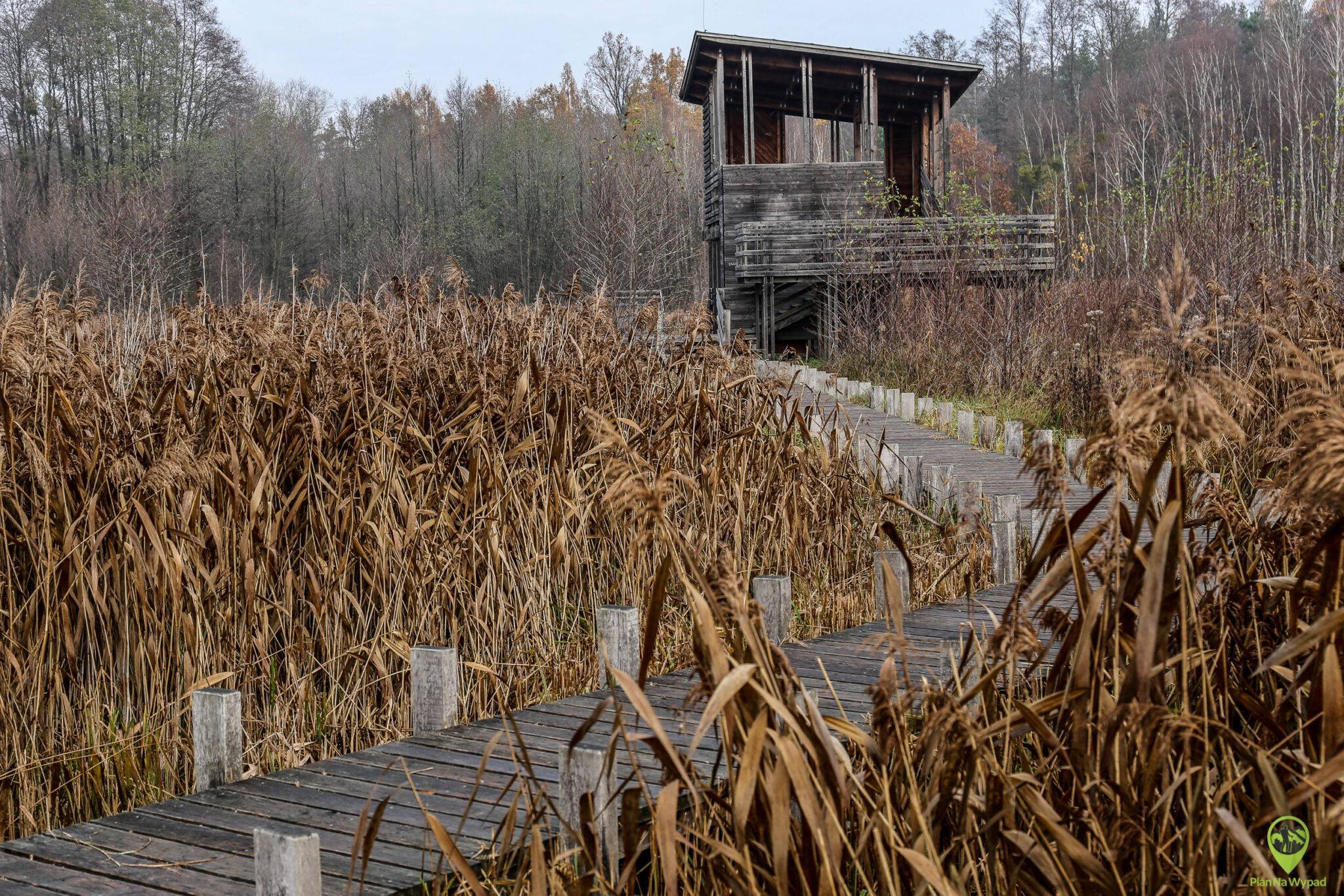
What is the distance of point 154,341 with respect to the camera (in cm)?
492

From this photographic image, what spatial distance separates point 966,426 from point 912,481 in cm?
307

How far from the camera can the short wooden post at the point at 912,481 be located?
6.73 m

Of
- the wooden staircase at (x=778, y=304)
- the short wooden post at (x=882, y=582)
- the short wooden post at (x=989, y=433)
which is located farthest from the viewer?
the wooden staircase at (x=778, y=304)

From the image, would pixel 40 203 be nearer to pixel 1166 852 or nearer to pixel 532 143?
pixel 532 143

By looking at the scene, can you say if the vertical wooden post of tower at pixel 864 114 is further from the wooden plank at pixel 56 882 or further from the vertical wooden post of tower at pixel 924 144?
the wooden plank at pixel 56 882

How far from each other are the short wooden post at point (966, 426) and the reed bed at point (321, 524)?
4308 mm

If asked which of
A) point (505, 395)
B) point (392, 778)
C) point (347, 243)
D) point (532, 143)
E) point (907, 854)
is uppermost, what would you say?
point (532, 143)

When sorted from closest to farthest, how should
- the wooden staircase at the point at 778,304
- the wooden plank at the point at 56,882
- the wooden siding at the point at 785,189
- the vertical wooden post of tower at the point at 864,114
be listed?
the wooden plank at the point at 56,882 < the wooden staircase at the point at 778,304 < the wooden siding at the point at 785,189 < the vertical wooden post of tower at the point at 864,114

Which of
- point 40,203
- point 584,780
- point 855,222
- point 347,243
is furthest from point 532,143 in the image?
point 584,780

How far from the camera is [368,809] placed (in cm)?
233

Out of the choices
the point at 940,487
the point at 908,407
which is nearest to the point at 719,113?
the point at 908,407

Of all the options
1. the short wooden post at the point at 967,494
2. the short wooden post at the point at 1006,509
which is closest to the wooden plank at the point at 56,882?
the short wooden post at the point at 967,494

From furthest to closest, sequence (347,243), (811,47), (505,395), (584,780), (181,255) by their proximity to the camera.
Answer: (347,243) → (181,255) → (811,47) → (505,395) → (584,780)

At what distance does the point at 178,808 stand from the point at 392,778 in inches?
20.9
